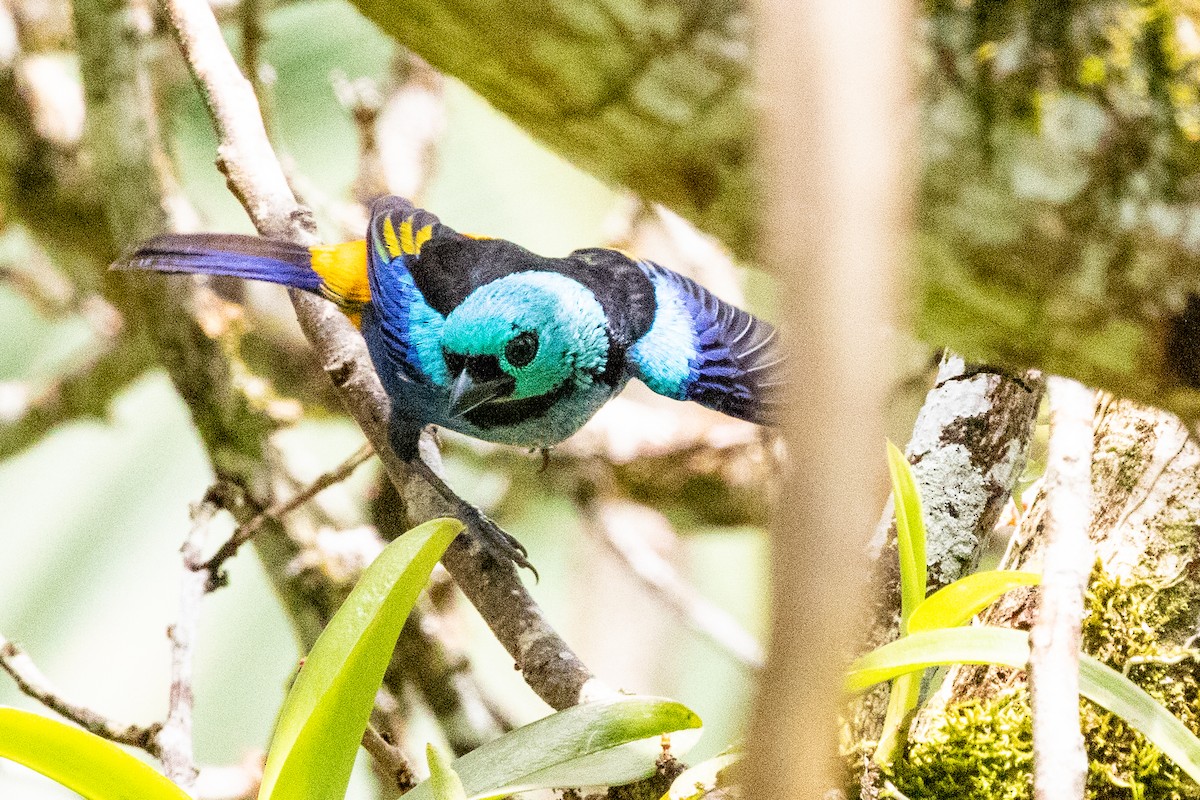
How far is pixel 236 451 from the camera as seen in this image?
2012 mm

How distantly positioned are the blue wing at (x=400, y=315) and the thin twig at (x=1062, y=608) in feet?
3.28

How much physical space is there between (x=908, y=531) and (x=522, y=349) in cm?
72

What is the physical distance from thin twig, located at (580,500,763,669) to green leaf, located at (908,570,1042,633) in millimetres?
1405

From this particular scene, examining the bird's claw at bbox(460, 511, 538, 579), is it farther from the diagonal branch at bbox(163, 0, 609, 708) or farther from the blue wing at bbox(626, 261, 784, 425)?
the blue wing at bbox(626, 261, 784, 425)

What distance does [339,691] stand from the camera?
38.6 inches

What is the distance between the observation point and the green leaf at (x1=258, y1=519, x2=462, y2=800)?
3.21 ft

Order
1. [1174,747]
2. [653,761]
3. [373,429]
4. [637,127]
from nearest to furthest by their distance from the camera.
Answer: [637,127]
[1174,747]
[653,761]
[373,429]

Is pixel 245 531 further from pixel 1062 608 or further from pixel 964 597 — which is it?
pixel 1062 608

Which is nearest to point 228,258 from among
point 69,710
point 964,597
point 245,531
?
point 245,531

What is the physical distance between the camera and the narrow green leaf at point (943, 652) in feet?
3.16

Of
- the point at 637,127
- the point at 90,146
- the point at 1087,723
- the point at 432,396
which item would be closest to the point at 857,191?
the point at 637,127

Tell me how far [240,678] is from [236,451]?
5.29 feet

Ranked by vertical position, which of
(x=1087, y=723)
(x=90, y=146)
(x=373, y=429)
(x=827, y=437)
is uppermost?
(x=90, y=146)

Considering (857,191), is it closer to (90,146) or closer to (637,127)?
(637,127)
